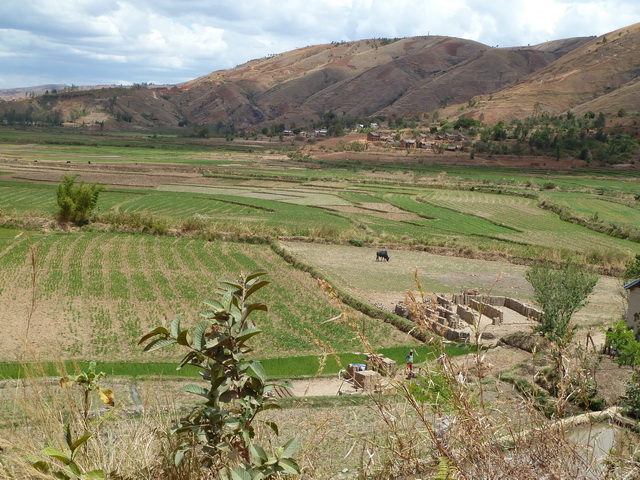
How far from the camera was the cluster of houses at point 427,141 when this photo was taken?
11298cm

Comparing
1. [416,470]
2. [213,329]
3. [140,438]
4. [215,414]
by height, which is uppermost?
[213,329]

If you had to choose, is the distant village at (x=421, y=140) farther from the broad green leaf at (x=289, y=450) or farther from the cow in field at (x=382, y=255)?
the broad green leaf at (x=289, y=450)

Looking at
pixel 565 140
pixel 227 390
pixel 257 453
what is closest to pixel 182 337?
pixel 227 390

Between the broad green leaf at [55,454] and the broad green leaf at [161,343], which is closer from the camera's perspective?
the broad green leaf at [55,454]

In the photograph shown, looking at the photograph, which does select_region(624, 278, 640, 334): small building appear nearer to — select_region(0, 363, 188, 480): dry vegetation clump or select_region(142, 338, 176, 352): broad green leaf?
select_region(0, 363, 188, 480): dry vegetation clump

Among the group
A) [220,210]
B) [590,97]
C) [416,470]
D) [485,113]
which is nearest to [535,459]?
[416,470]

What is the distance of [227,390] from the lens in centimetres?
347

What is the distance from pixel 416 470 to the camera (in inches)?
152

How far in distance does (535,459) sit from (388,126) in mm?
153458

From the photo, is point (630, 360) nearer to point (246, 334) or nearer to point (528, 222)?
point (246, 334)

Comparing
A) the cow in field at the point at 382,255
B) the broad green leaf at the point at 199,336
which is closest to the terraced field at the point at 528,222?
the cow in field at the point at 382,255

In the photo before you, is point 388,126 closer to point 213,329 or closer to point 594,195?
point 594,195

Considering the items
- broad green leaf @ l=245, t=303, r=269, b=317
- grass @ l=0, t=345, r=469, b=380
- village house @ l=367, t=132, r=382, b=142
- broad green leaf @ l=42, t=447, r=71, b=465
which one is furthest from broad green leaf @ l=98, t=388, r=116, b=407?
village house @ l=367, t=132, r=382, b=142

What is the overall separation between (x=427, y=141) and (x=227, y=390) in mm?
118682
